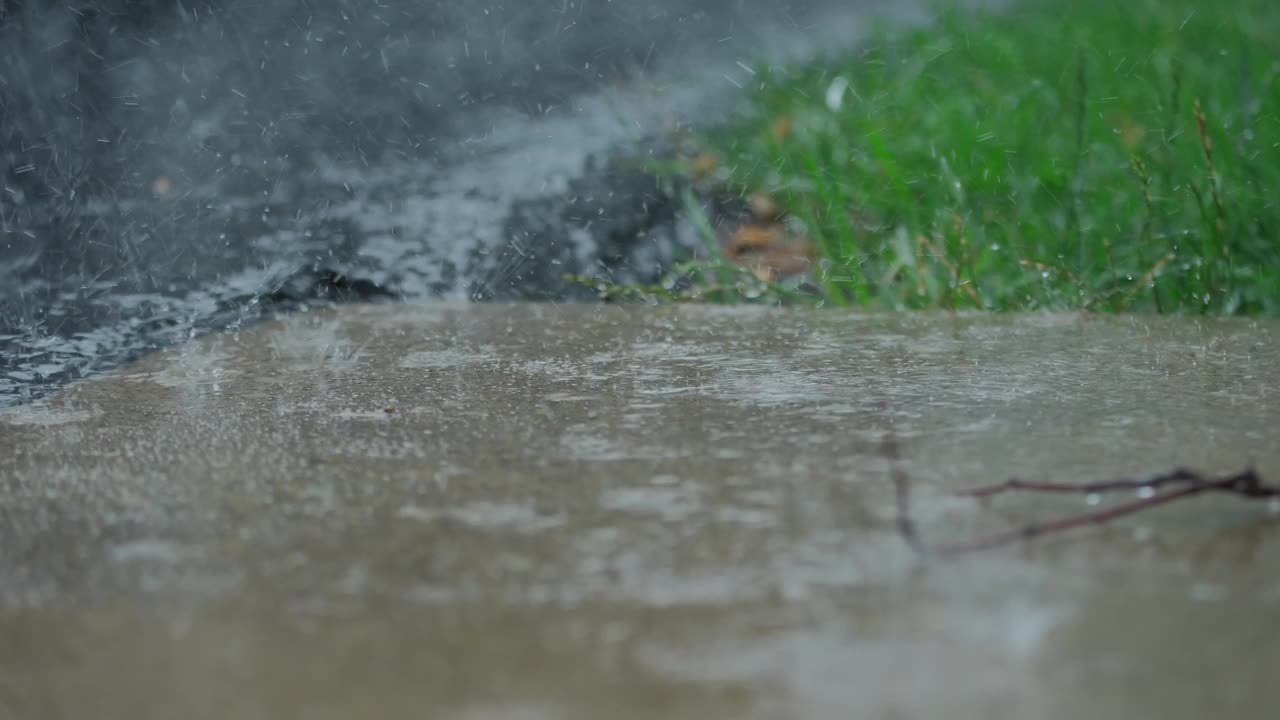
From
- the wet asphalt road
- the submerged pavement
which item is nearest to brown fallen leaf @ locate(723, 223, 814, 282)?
the wet asphalt road

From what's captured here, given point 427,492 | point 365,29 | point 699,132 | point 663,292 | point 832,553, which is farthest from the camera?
point 365,29

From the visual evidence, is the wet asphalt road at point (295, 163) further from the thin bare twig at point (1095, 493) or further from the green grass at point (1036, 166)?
the thin bare twig at point (1095, 493)

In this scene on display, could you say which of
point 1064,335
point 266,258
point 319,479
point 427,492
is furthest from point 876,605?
point 266,258

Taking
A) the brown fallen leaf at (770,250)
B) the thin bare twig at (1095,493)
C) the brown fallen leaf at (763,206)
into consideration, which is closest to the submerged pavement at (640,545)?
the thin bare twig at (1095,493)

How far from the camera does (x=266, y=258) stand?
8.28 feet

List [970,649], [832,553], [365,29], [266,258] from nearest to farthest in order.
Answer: [970,649] → [832,553] → [266,258] → [365,29]

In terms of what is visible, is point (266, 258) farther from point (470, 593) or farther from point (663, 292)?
point (470, 593)

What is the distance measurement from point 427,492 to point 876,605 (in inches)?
15.4

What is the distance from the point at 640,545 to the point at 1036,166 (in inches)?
84.3

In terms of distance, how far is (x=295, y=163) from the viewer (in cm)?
330

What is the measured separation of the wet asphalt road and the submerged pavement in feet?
2.11

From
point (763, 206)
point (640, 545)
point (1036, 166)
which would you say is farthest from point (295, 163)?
point (640, 545)

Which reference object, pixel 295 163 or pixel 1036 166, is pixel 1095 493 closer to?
pixel 1036 166

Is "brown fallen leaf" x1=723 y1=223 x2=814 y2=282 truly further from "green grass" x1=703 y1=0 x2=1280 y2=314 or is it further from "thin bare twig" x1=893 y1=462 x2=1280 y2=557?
"thin bare twig" x1=893 y1=462 x2=1280 y2=557
